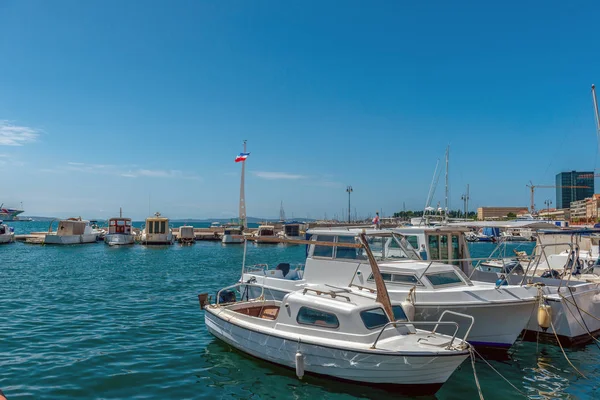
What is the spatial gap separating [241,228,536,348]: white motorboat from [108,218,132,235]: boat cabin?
5394 centimetres

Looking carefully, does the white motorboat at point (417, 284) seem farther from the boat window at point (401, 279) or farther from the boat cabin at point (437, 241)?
the boat cabin at point (437, 241)

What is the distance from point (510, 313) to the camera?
13414 millimetres

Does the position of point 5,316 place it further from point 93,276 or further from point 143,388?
point 93,276

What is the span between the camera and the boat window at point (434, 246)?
1761 centimetres

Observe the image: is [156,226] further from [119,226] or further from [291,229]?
[291,229]

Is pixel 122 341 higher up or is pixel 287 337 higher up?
pixel 287 337

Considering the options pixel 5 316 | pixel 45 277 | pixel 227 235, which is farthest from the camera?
pixel 227 235

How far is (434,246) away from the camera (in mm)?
17703

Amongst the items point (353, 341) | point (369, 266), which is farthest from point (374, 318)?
point (369, 266)

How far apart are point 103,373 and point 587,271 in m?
20.9

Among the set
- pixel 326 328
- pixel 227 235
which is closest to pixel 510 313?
pixel 326 328

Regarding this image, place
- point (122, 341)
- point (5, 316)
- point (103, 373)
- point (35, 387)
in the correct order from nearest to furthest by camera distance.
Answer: point (35, 387), point (103, 373), point (122, 341), point (5, 316)

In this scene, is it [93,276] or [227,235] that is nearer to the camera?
[93,276]

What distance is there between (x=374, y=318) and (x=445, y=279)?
4.59 metres
